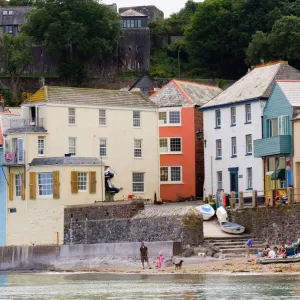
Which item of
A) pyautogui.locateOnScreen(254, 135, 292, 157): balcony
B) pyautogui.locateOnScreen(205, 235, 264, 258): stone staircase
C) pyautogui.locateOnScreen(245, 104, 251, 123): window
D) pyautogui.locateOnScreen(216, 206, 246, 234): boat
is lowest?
pyautogui.locateOnScreen(205, 235, 264, 258): stone staircase

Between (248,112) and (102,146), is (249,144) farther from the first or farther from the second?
(102,146)

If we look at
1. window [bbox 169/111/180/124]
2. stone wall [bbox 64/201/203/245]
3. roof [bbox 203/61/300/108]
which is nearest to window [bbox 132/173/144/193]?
roof [bbox 203/61/300/108]

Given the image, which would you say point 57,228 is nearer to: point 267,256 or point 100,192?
point 100,192

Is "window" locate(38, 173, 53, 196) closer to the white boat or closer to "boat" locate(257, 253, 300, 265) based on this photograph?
the white boat

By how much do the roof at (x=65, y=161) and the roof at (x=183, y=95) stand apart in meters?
13.2

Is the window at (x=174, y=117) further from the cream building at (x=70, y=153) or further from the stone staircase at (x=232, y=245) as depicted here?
the stone staircase at (x=232, y=245)

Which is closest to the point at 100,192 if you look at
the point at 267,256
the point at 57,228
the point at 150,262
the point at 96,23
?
the point at 57,228

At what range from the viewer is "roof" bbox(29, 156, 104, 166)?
8425 cm

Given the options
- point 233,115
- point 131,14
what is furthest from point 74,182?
point 131,14

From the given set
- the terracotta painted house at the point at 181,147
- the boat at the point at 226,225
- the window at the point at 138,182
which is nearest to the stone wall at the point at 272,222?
the boat at the point at 226,225

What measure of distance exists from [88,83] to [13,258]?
218ft

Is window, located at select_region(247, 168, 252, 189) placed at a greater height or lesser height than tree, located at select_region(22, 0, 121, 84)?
lesser

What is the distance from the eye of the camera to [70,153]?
87.9m

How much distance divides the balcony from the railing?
13.4 metres
